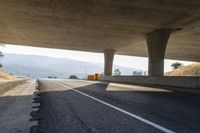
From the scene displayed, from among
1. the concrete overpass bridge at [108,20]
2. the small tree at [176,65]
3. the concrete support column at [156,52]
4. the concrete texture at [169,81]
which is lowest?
the concrete texture at [169,81]

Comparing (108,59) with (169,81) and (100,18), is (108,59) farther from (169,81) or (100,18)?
(169,81)

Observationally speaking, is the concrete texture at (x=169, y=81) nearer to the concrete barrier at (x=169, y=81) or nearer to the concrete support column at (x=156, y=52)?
the concrete barrier at (x=169, y=81)

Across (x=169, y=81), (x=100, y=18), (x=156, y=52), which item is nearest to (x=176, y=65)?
(x=156, y=52)

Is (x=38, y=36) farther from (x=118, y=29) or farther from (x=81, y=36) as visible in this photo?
(x=118, y=29)

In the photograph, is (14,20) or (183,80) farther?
(14,20)

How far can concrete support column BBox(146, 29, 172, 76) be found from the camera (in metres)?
34.0

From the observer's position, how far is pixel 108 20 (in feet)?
96.0

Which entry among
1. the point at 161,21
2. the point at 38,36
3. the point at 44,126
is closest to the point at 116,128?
the point at 44,126

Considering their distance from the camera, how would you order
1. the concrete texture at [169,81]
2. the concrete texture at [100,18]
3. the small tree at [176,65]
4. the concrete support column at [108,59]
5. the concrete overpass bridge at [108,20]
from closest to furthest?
the concrete texture at [169,81] < the concrete texture at [100,18] < the concrete overpass bridge at [108,20] < the concrete support column at [108,59] < the small tree at [176,65]

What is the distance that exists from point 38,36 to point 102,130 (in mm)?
37209

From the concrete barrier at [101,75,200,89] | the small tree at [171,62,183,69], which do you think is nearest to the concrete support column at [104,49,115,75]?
the concrete barrier at [101,75,200,89]

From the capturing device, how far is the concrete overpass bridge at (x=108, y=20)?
2406 centimetres

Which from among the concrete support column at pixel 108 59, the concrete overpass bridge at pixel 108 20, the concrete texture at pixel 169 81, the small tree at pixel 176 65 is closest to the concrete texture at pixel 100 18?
the concrete overpass bridge at pixel 108 20

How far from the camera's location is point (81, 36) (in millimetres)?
40062
